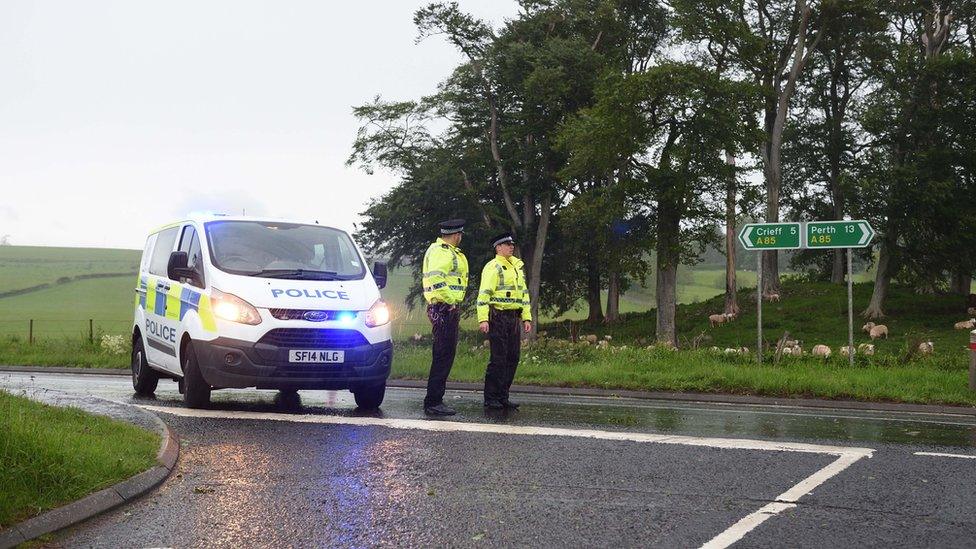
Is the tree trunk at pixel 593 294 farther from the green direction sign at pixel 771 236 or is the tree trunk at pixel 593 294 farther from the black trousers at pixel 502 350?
the black trousers at pixel 502 350

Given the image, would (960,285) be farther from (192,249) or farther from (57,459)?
(57,459)

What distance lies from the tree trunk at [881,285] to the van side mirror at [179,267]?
38042 mm

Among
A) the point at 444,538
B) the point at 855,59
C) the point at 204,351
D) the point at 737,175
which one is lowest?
the point at 444,538

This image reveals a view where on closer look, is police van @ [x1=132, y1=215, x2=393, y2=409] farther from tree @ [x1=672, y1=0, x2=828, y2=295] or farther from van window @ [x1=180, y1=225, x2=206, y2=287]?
tree @ [x1=672, y1=0, x2=828, y2=295]

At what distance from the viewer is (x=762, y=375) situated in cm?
1420

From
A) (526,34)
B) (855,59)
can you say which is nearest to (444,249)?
(526,34)

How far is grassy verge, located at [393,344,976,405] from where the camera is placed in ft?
43.9

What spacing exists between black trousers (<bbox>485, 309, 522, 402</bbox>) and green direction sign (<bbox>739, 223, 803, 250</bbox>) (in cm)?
655

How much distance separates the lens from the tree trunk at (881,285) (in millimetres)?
43625

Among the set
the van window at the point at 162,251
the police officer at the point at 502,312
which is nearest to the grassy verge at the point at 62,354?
the van window at the point at 162,251

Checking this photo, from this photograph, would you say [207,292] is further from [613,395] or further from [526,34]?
[526,34]

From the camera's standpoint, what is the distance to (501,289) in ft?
35.3

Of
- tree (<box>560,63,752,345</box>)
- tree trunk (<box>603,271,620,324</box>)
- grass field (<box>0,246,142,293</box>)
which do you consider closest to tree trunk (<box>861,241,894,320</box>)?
tree (<box>560,63,752,345</box>)

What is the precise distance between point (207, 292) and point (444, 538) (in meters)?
5.60
